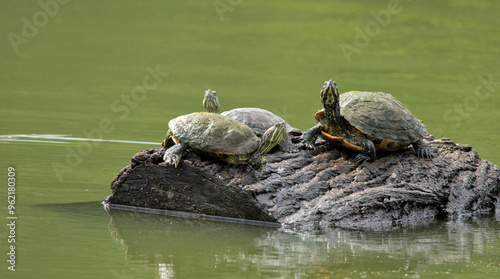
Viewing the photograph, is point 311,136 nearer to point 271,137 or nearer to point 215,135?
point 271,137

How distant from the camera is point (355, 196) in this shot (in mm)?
6746

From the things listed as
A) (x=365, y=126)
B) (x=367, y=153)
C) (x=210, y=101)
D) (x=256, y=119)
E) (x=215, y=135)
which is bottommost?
(x=367, y=153)

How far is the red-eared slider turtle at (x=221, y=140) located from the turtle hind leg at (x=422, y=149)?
139 cm

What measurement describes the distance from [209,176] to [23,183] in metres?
2.49

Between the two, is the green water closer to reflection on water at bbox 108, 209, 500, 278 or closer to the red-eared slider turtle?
reflection on water at bbox 108, 209, 500, 278

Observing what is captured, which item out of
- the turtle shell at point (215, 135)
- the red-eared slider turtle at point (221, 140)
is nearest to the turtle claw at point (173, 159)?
the red-eared slider turtle at point (221, 140)

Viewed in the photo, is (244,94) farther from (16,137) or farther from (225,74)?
(16,137)

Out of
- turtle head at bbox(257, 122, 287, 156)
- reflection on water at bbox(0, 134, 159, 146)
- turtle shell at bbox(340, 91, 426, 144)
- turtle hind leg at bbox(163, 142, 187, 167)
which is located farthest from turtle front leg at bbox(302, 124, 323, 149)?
reflection on water at bbox(0, 134, 159, 146)

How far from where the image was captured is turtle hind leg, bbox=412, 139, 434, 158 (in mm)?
7387

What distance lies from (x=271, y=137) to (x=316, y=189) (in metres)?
0.64

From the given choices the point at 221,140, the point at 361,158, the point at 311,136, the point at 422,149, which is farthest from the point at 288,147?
the point at 422,149

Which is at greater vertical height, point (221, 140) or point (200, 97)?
point (200, 97)

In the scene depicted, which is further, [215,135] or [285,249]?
[215,135]

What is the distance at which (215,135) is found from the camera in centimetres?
682
